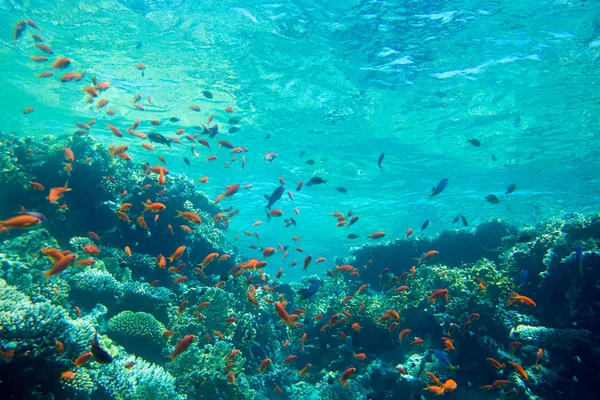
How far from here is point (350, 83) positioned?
17.2m

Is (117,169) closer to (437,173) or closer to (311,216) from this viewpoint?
(437,173)

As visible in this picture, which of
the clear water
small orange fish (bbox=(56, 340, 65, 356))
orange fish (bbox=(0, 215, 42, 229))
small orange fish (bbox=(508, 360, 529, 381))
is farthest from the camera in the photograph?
the clear water

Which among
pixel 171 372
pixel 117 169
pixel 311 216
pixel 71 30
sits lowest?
pixel 311 216

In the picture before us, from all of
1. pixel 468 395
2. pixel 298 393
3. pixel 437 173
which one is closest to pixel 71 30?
pixel 298 393

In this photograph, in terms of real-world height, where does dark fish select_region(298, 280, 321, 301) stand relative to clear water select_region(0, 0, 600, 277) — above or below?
below

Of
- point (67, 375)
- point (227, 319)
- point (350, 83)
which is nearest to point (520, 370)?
point (227, 319)

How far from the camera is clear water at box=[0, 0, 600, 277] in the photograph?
43.8 feet

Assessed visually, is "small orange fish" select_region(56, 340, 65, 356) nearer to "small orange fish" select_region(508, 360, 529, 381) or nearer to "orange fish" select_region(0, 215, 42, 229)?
"orange fish" select_region(0, 215, 42, 229)

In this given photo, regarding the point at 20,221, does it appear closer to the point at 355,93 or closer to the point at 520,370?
the point at 520,370

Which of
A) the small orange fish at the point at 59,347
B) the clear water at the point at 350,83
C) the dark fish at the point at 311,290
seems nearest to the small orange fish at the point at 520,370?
the dark fish at the point at 311,290

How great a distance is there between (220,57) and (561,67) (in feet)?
57.3

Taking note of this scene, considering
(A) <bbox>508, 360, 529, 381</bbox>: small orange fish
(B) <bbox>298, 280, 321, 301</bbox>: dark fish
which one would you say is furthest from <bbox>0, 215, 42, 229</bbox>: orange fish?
(A) <bbox>508, 360, 529, 381</bbox>: small orange fish

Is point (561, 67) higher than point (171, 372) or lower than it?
higher

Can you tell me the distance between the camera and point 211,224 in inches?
549
